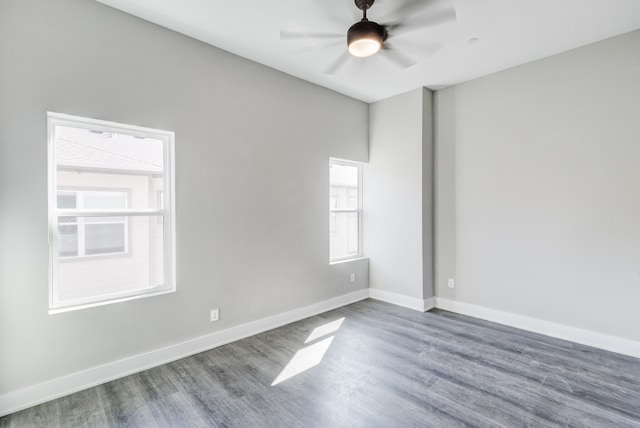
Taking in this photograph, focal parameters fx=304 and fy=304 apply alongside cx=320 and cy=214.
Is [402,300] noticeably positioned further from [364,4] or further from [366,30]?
[364,4]

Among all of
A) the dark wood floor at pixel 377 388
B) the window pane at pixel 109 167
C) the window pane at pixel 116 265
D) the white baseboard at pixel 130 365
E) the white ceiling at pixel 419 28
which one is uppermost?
the white ceiling at pixel 419 28

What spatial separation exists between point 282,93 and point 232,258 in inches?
79.8

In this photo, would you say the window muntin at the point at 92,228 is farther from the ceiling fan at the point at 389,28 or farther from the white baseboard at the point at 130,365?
the ceiling fan at the point at 389,28

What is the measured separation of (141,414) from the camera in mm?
2080

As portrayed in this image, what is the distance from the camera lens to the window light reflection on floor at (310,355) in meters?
2.59

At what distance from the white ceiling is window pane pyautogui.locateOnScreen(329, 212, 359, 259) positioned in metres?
2.14

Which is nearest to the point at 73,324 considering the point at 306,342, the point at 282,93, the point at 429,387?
the point at 306,342

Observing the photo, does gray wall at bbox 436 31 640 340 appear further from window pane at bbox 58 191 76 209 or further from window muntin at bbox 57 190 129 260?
window pane at bbox 58 191 76 209

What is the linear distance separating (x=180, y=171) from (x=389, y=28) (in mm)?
2128

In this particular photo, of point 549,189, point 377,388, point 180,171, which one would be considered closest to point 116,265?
point 180,171

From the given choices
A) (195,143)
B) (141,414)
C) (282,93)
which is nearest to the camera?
(141,414)

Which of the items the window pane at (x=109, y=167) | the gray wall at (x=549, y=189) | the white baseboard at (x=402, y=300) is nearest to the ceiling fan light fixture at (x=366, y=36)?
the window pane at (x=109, y=167)

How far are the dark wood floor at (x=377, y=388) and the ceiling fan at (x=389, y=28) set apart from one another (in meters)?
2.54

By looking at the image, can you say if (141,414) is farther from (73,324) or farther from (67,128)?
(67,128)
